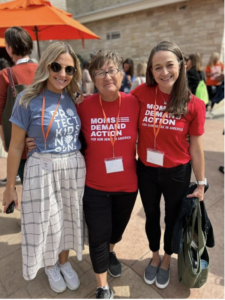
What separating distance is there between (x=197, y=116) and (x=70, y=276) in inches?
67.8

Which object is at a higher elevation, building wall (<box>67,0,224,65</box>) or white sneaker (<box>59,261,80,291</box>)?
building wall (<box>67,0,224,65</box>)

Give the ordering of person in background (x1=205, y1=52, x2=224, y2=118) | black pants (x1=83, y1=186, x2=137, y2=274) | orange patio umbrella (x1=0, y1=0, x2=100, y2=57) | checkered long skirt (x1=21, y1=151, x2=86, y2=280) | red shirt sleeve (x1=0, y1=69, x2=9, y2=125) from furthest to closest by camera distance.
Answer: person in background (x1=205, y1=52, x2=224, y2=118) → orange patio umbrella (x1=0, y1=0, x2=100, y2=57) → red shirt sleeve (x1=0, y1=69, x2=9, y2=125) → black pants (x1=83, y1=186, x2=137, y2=274) → checkered long skirt (x1=21, y1=151, x2=86, y2=280)

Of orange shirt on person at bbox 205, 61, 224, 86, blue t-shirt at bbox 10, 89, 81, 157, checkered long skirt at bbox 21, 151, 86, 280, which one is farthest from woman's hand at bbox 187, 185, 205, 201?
orange shirt on person at bbox 205, 61, 224, 86

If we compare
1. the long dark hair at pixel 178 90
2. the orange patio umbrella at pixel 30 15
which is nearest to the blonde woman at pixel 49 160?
the long dark hair at pixel 178 90

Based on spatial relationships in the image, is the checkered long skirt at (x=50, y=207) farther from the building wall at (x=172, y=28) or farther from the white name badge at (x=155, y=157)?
the building wall at (x=172, y=28)

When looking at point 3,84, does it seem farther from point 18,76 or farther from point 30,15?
point 30,15

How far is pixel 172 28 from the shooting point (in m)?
11.5

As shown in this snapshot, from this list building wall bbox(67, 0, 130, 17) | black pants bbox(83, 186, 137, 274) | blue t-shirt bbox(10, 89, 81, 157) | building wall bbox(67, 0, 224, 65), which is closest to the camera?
blue t-shirt bbox(10, 89, 81, 157)

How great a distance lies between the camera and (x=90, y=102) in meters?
1.71

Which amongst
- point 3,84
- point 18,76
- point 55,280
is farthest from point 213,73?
point 55,280

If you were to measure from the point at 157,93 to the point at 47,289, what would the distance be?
6.24ft

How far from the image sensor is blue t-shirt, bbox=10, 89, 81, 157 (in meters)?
1.48

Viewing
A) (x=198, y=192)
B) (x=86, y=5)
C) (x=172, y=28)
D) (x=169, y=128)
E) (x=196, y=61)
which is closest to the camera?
(x=169, y=128)

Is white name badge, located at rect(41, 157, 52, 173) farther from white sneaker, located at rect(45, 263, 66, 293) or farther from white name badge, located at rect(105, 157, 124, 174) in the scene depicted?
white sneaker, located at rect(45, 263, 66, 293)
